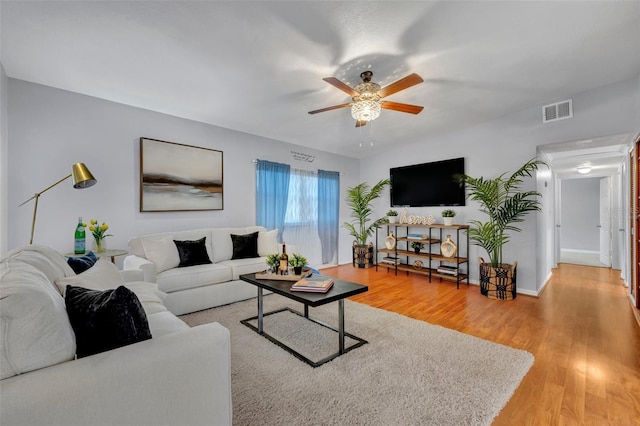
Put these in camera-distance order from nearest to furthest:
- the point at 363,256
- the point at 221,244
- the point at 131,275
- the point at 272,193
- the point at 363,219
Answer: the point at 131,275, the point at 221,244, the point at 272,193, the point at 363,256, the point at 363,219

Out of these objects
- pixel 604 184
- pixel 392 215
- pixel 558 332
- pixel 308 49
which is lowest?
pixel 558 332

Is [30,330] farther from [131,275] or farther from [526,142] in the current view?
[526,142]

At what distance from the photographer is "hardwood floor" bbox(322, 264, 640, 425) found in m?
1.72

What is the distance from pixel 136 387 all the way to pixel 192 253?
2.63 m

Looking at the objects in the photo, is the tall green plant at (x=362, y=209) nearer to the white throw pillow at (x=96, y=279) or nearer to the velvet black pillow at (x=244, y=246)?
the velvet black pillow at (x=244, y=246)

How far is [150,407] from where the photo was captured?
105 cm

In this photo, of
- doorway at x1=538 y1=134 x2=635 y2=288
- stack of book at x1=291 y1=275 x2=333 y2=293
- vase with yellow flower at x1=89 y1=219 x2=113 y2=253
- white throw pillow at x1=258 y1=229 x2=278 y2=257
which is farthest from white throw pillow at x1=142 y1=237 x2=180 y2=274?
doorway at x1=538 y1=134 x2=635 y2=288

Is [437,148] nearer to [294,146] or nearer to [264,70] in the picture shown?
[294,146]

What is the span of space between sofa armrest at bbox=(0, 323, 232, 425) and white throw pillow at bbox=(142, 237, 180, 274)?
7.56 ft

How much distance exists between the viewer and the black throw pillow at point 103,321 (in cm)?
109

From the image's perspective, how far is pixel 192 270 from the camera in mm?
3271

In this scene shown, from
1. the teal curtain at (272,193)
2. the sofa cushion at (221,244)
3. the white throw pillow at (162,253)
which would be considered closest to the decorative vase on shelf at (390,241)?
the teal curtain at (272,193)

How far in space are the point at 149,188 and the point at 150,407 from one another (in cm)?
330

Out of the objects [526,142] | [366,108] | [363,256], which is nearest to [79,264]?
[366,108]
